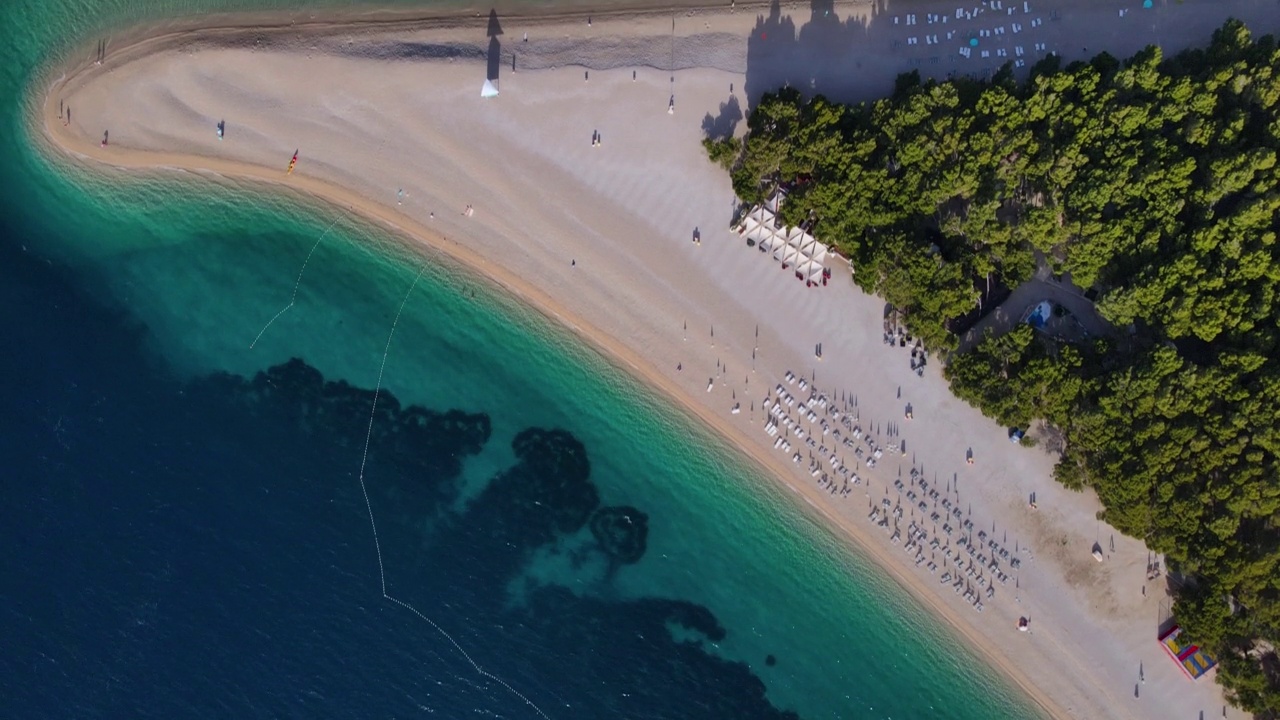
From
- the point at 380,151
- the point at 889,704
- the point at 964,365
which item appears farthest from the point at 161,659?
the point at 964,365

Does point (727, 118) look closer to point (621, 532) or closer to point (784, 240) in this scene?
point (784, 240)

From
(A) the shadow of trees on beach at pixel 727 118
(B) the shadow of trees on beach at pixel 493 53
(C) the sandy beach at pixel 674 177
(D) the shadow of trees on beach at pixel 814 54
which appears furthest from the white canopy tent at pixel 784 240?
(B) the shadow of trees on beach at pixel 493 53

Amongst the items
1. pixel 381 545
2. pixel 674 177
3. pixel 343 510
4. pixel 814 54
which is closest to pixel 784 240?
pixel 674 177

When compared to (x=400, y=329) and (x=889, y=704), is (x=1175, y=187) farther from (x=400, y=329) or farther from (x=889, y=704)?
(x=400, y=329)

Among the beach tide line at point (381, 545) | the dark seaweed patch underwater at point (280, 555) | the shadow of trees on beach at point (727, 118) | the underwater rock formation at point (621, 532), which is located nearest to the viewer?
the shadow of trees on beach at point (727, 118)

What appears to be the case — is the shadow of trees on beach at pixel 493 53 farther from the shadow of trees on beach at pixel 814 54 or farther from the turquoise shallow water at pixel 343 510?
the shadow of trees on beach at pixel 814 54
